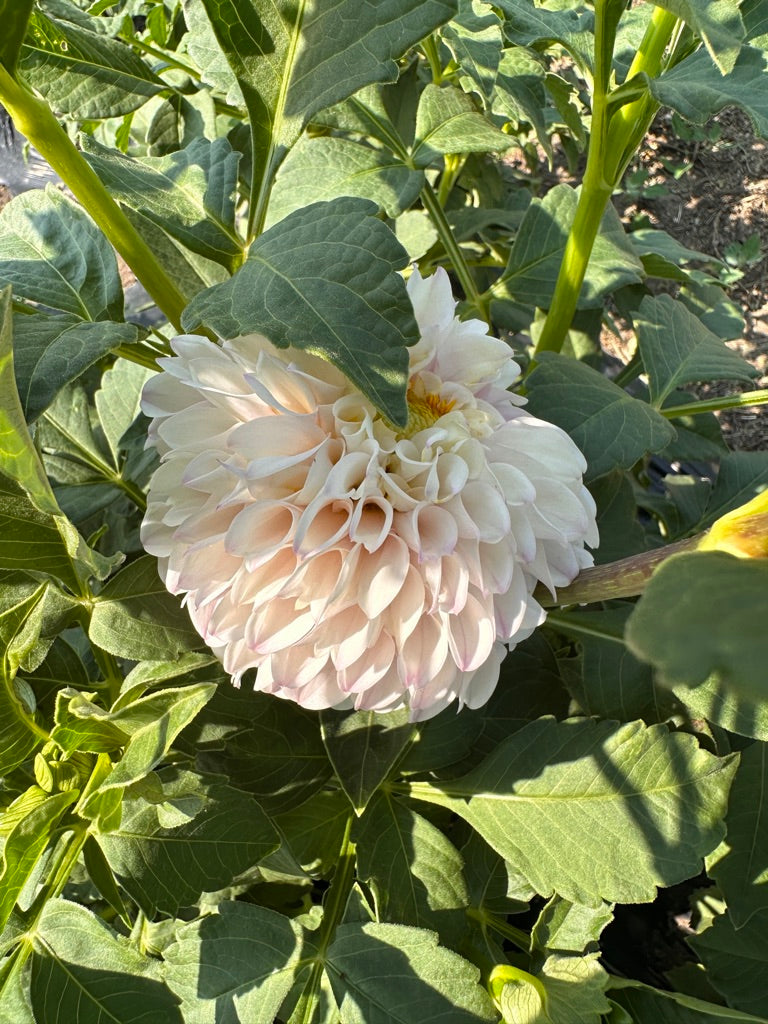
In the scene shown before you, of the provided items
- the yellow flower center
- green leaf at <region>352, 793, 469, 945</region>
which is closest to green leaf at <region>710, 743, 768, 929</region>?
green leaf at <region>352, 793, 469, 945</region>

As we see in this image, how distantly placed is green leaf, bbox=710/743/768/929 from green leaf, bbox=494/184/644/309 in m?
0.47

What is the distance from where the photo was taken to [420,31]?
0.51m

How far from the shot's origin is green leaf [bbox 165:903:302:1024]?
65cm

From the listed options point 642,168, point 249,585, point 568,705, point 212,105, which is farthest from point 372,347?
point 642,168

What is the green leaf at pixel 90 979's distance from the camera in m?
0.56

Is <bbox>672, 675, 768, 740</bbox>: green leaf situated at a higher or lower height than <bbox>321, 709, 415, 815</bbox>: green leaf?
higher

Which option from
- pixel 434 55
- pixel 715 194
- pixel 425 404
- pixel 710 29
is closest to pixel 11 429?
pixel 425 404

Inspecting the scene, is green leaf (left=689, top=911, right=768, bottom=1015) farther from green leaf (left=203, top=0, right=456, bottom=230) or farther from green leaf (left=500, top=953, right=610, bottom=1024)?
green leaf (left=203, top=0, right=456, bottom=230)

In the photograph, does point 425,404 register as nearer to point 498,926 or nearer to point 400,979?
point 400,979

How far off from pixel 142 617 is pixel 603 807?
37 cm

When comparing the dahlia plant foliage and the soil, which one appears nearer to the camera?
the dahlia plant foliage

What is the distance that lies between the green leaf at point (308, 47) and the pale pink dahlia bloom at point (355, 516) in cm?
15

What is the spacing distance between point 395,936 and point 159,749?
28cm

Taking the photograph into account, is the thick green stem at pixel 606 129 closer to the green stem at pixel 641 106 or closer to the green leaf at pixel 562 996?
the green stem at pixel 641 106
